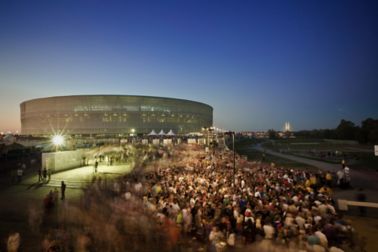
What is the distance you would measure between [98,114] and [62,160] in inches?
3369

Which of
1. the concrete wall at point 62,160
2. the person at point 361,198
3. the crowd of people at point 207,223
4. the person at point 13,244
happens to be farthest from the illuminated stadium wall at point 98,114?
the person at point 13,244

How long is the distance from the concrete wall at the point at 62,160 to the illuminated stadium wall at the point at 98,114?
261ft

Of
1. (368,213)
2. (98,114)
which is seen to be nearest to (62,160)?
(368,213)

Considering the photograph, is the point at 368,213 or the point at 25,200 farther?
the point at 25,200

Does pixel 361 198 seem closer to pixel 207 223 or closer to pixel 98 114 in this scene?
pixel 207 223

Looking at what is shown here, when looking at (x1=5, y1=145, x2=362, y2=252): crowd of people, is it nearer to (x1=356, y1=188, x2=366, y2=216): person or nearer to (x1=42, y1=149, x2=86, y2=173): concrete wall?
(x1=356, y1=188, x2=366, y2=216): person

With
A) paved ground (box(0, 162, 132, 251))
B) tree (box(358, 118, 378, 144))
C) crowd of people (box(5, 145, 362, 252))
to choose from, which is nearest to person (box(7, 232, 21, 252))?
paved ground (box(0, 162, 132, 251))

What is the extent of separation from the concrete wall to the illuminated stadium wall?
79.6 meters

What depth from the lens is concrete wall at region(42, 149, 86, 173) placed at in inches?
838

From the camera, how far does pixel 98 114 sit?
343 feet

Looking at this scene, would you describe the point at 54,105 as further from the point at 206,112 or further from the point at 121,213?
the point at 121,213

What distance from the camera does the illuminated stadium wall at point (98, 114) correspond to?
10450 cm

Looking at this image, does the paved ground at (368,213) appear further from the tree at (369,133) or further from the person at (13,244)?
the tree at (369,133)

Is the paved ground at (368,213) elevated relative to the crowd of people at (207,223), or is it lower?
lower
